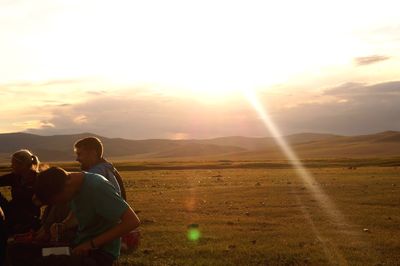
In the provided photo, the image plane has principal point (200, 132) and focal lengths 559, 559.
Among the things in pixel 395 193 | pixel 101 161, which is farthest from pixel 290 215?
pixel 101 161

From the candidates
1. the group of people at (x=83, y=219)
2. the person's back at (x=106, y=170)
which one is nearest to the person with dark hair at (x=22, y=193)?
the person's back at (x=106, y=170)

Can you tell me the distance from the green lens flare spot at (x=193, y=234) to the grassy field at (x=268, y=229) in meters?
0.03

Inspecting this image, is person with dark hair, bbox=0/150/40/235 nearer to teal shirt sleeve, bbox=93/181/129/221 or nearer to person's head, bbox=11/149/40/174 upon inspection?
person's head, bbox=11/149/40/174

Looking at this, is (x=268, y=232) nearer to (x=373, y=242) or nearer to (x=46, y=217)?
(x=373, y=242)

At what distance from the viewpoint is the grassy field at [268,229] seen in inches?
523

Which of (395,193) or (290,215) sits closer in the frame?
(290,215)

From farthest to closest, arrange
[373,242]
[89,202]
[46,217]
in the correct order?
[373,242] < [46,217] < [89,202]

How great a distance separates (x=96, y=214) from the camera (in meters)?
6.12

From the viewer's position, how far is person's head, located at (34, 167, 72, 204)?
5457mm

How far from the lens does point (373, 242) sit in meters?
15.2

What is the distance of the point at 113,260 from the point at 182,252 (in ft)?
24.9

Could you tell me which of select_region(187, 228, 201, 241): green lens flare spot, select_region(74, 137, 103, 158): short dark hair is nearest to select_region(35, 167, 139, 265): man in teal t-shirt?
select_region(74, 137, 103, 158): short dark hair

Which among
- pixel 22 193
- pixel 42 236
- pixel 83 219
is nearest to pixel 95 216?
pixel 83 219

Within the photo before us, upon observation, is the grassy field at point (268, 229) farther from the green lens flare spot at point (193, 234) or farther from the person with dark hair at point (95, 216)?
the person with dark hair at point (95, 216)
